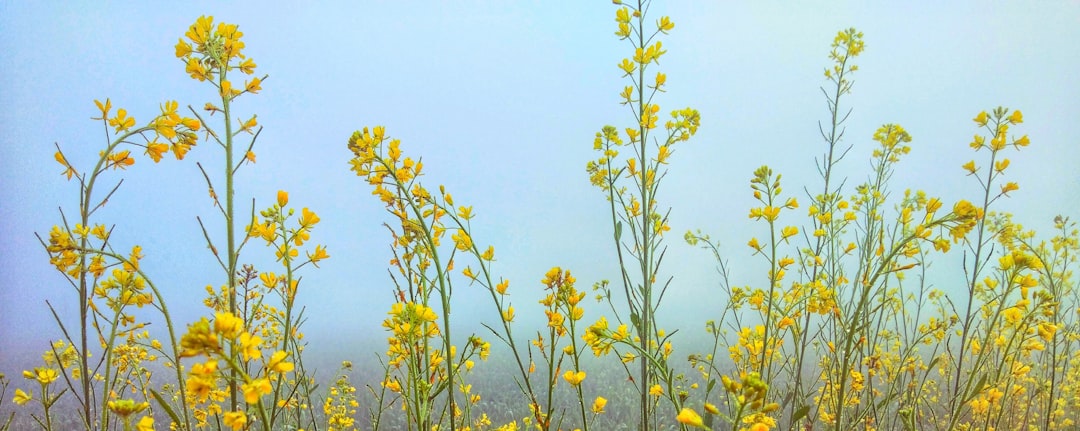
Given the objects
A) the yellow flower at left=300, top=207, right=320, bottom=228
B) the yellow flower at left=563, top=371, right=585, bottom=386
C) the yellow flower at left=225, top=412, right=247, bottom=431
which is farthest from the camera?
the yellow flower at left=563, top=371, right=585, bottom=386

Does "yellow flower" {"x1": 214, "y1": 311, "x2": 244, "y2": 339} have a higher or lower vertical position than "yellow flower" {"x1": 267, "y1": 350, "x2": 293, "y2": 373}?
higher

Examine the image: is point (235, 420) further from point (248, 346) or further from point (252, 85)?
point (252, 85)

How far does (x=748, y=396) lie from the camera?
1.89ft

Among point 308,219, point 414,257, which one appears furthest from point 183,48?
point 414,257

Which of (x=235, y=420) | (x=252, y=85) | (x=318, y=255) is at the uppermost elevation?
(x=252, y=85)

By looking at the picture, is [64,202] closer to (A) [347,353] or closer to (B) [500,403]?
(A) [347,353]

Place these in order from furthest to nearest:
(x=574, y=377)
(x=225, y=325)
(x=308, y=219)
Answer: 1. (x=574, y=377)
2. (x=308, y=219)
3. (x=225, y=325)

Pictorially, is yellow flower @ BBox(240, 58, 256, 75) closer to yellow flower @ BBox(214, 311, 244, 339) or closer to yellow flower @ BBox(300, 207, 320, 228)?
yellow flower @ BBox(300, 207, 320, 228)

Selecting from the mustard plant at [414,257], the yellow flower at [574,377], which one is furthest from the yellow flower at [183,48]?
the yellow flower at [574,377]

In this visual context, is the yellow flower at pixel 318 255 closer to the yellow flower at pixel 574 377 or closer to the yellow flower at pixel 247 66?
the yellow flower at pixel 247 66

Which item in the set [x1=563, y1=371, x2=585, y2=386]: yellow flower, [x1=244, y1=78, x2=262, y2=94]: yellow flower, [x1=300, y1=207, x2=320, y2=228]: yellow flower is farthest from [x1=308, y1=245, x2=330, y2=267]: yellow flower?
[x1=563, y1=371, x2=585, y2=386]: yellow flower

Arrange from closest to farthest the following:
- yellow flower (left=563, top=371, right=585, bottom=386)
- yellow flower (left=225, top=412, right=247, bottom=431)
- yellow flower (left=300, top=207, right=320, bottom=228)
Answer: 1. yellow flower (left=225, top=412, right=247, bottom=431)
2. yellow flower (left=300, top=207, right=320, bottom=228)
3. yellow flower (left=563, top=371, right=585, bottom=386)

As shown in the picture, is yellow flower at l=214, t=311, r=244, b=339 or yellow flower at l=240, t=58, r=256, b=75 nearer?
yellow flower at l=214, t=311, r=244, b=339

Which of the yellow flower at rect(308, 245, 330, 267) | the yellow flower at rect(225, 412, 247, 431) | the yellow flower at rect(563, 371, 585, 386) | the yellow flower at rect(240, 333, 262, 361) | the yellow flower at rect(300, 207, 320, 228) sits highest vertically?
the yellow flower at rect(300, 207, 320, 228)
